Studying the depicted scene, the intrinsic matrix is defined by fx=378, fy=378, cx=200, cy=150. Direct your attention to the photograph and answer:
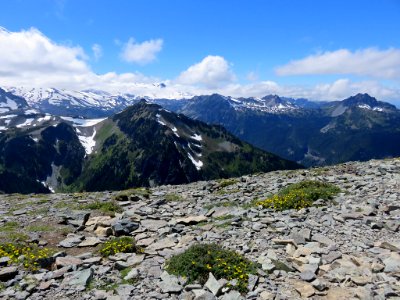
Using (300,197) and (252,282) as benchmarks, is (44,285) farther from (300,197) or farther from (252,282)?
(300,197)

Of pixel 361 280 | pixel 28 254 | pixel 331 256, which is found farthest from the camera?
pixel 28 254

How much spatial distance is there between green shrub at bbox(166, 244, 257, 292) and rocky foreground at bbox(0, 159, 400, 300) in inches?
15.1

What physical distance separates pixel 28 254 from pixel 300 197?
50.8 feet

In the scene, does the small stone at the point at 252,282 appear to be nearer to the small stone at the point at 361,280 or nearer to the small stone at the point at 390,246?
the small stone at the point at 361,280

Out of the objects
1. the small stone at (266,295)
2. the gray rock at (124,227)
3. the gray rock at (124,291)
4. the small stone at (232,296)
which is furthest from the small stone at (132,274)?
the gray rock at (124,227)

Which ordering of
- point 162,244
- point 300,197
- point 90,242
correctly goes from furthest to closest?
point 300,197, point 90,242, point 162,244

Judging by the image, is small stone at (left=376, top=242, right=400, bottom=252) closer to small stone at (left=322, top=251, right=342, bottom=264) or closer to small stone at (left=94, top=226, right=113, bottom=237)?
small stone at (left=322, top=251, right=342, bottom=264)

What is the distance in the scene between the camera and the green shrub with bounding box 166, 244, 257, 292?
13.9m

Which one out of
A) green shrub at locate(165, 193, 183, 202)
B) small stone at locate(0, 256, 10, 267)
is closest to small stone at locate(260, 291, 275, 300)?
small stone at locate(0, 256, 10, 267)

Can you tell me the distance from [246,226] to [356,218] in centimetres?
576

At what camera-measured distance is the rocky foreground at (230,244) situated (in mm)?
13195

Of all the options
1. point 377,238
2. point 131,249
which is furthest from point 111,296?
point 377,238

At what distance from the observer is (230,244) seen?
16938 mm

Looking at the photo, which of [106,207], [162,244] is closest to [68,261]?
[162,244]
